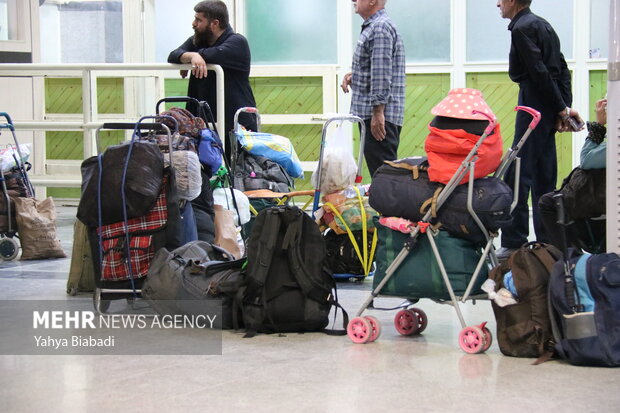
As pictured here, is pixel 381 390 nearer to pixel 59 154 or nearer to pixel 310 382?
pixel 310 382

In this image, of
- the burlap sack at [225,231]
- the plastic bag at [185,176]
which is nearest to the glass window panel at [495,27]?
the burlap sack at [225,231]

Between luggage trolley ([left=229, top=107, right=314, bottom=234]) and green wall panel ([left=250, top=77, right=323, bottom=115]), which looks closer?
luggage trolley ([left=229, top=107, right=314, bottom=234])

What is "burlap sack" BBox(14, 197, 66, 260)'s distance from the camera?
250 inches

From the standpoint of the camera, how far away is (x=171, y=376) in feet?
10.5

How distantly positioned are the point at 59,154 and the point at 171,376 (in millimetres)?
8529

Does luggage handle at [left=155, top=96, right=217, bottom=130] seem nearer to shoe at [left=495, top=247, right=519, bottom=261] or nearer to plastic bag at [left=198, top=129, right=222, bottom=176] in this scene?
plastic bag at [left=198, top=129, right=222, bottom=176]

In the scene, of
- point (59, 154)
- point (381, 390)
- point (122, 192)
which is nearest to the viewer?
point (381, 390)

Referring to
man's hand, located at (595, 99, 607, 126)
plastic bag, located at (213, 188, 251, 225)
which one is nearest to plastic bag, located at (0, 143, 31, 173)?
plastic bag, located at (213, 188, 251, 225)

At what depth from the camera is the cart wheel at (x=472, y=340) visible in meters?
3.50

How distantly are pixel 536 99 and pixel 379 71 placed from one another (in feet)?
3.20

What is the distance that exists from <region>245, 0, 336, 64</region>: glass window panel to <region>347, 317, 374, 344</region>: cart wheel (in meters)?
7.27

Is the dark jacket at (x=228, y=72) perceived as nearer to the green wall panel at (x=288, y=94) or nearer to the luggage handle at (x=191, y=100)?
the luggage handle at (x=191, y=100)

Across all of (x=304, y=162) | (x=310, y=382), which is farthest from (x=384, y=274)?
(x=304, y=162)

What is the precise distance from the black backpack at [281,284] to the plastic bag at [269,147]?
2.20 m
